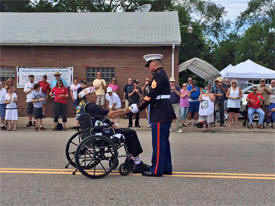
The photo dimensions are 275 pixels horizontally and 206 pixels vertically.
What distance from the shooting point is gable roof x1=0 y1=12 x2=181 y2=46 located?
14.9 metres

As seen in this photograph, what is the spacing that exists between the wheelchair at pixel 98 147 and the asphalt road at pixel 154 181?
0.18 m

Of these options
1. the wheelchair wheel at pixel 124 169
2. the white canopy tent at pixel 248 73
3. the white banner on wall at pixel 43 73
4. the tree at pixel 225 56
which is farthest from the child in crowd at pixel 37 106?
the tree at pixel 225 56

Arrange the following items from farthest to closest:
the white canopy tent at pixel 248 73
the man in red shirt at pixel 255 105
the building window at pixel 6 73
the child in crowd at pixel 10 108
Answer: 1. the white canopy tent at pixel 248 73
2. the building window at pixel 6 73
3. the man in red shirt at pixel 255 105
4. the child in crowd at pixel 10 108

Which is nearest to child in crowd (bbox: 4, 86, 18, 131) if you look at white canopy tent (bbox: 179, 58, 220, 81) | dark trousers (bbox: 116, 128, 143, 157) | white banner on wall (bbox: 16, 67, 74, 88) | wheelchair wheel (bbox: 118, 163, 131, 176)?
white banner on wall (bbox: 16, 67, 74, 88)

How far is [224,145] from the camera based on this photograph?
28.3 ft

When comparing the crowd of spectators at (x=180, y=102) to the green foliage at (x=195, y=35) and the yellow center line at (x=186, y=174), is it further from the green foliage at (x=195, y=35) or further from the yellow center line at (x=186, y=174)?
the green foliage at (x=195, y=35)

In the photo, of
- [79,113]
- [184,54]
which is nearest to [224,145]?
[79,113]

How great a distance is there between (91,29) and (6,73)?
476 cm

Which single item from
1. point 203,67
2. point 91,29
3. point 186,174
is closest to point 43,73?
point 91,29

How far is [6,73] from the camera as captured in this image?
611 inches

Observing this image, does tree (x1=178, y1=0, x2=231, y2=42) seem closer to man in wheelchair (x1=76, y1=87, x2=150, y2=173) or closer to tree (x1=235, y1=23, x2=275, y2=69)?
tree (x1=235, y1=23, x2=275, y2=69)

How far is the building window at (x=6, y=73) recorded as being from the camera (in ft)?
50.8

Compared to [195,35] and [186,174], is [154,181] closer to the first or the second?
[186,174]

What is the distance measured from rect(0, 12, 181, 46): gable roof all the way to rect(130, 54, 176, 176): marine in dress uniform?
30.5 ft
